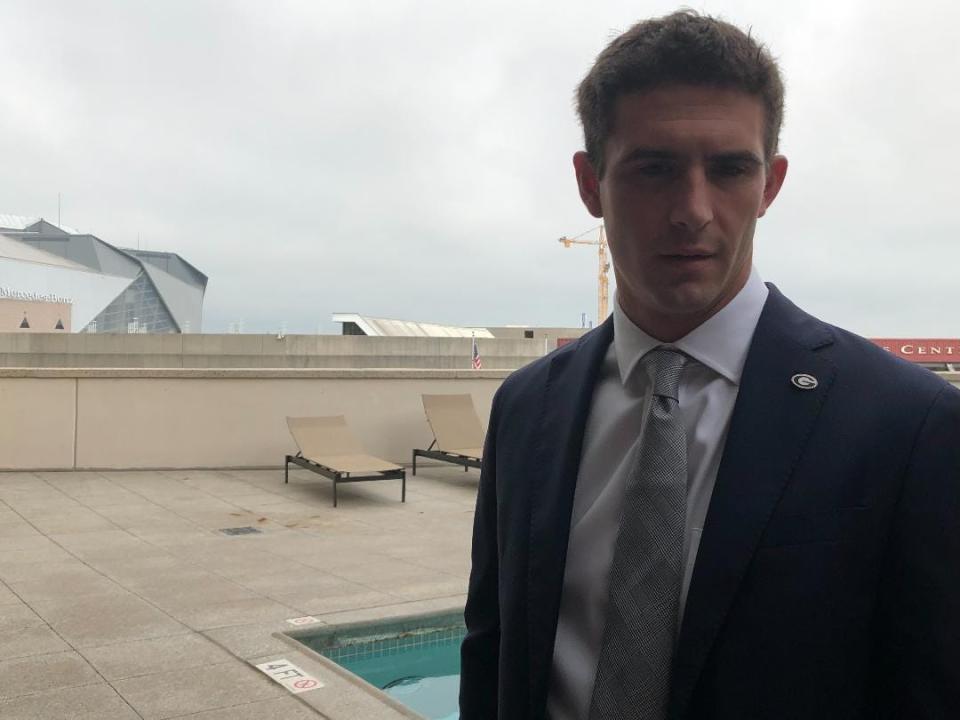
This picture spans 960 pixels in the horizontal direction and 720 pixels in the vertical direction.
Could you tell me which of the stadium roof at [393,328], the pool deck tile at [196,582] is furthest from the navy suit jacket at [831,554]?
the stadium roof at [393,328]

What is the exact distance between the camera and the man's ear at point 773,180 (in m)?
1.31

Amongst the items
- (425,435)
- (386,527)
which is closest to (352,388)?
(425,435)

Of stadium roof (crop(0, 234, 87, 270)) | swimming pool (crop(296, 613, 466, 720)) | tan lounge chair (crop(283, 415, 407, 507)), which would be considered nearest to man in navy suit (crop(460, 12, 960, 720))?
swimming pool (crop(296, 613, 466, 720))

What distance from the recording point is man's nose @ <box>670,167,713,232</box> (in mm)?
1201

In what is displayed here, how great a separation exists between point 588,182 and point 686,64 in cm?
26

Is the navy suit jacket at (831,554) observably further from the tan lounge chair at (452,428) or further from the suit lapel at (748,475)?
the tan lounge chair at (452,428)

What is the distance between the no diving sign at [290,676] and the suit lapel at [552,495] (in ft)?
9.87

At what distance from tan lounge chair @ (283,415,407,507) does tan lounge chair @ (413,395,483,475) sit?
3.63ft

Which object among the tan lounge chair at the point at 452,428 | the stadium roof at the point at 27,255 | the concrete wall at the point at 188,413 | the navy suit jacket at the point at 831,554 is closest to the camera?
the navy suit jacket at the point at 831,554

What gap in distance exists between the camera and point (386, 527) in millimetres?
8258

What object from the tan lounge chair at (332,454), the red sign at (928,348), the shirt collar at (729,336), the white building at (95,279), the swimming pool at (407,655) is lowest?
the swimming pool at (407,655)

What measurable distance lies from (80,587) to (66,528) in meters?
2.15

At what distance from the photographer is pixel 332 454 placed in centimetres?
1039

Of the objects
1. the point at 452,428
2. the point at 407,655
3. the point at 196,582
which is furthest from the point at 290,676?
the point at 452,428
